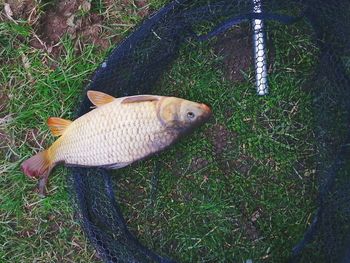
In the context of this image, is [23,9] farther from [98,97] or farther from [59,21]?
[98,97]

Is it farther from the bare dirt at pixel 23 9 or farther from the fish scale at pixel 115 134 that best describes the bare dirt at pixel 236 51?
the bare dirt at pixel 23 9

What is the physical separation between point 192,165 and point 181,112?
38 centimetres

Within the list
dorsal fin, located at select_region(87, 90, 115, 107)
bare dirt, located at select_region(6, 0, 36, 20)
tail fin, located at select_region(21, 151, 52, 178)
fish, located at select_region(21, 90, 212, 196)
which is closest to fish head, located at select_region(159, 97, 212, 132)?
fish, located at select_region(21, 90, 212, 196)

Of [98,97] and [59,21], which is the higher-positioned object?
[59,21]

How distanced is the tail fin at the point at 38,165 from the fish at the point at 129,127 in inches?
5.3

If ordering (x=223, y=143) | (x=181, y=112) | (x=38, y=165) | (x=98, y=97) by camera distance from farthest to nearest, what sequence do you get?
(x=223, y=143) < (x=38, y=165) < (x=98, y=97) < (x=181, y=112)

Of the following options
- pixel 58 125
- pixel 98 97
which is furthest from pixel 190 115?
A: pixel 58 125

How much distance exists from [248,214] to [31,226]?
0.86m

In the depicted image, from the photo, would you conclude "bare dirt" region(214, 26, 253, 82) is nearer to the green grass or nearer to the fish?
the green grass

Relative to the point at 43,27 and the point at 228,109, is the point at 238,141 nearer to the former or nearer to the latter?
the point at 228,109

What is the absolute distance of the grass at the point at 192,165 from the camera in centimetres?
207

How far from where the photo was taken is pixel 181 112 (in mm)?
1795

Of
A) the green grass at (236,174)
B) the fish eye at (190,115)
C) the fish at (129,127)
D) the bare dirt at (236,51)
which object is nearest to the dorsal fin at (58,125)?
the fish at (129,127)

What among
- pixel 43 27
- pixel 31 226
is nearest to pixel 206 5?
pixel 43 27
